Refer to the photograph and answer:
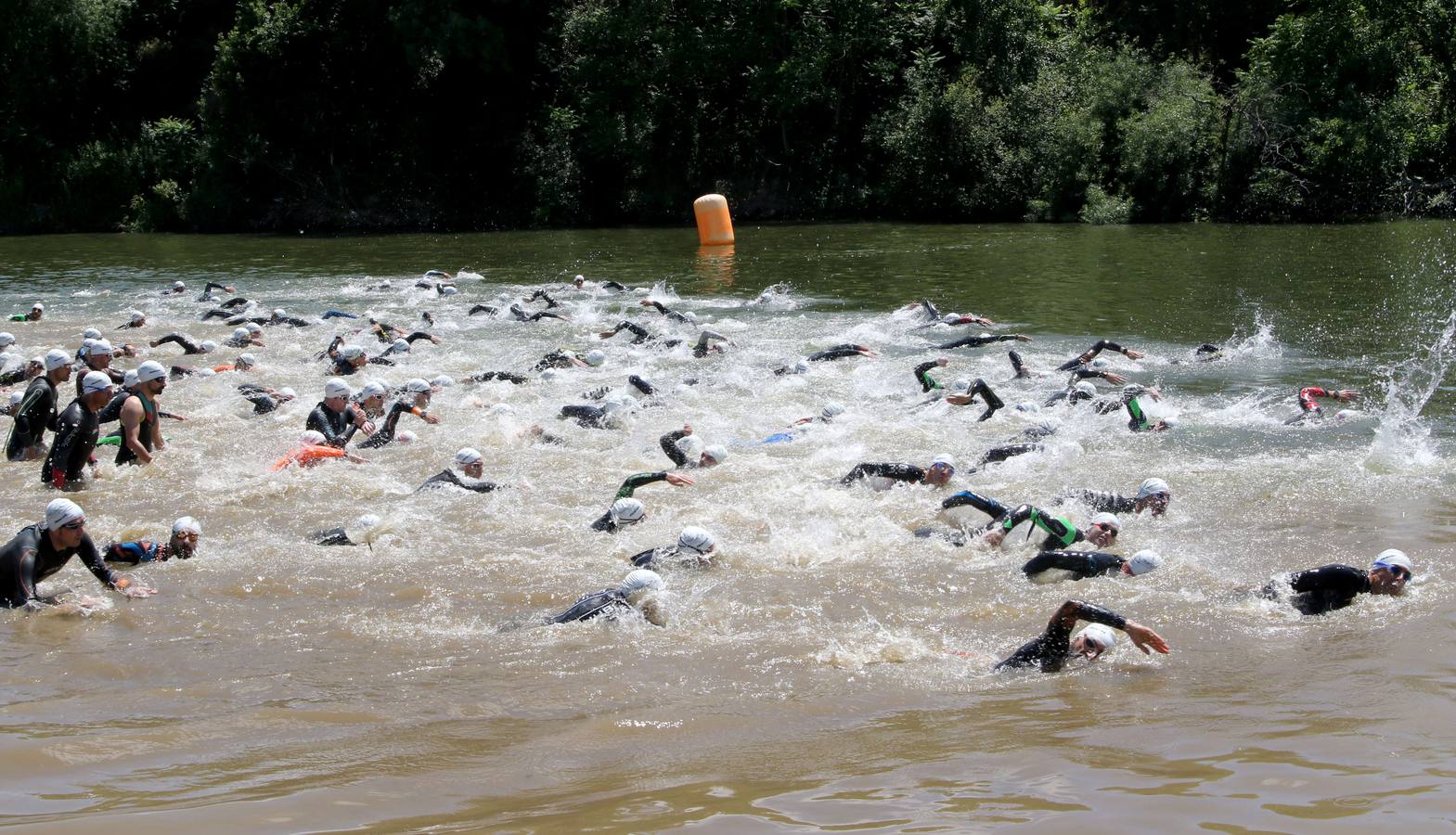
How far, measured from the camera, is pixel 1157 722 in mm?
6246

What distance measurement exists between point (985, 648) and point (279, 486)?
7247 mm

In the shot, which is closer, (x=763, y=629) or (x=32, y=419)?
(x=763, y=629)

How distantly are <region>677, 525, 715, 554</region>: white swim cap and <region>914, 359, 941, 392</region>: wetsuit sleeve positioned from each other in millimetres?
6916

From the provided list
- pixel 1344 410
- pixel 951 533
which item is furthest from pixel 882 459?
pixel 1344 410

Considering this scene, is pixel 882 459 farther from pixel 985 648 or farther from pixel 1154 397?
pixel 985 648

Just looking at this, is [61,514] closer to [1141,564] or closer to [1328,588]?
[1141,564]

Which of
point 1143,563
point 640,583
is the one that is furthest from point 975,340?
point 640,583

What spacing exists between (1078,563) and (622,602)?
3.27 metres

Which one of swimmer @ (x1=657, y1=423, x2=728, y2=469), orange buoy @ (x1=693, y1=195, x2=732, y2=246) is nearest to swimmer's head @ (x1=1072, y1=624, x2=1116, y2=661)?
swimmer @ (x1=657, y1=423, x2=728, y2=469)

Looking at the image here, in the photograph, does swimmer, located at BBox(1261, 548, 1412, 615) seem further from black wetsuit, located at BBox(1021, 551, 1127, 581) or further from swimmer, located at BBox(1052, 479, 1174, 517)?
swimmer, located at BBox(1052, 479, 1174, 517)

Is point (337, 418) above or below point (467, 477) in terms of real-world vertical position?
above

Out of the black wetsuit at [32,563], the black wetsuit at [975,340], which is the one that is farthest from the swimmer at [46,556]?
the black wetsuit at [975,340]

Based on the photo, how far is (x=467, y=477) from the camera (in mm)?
11867

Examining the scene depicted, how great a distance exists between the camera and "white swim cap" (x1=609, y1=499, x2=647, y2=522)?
1052 centimetres
